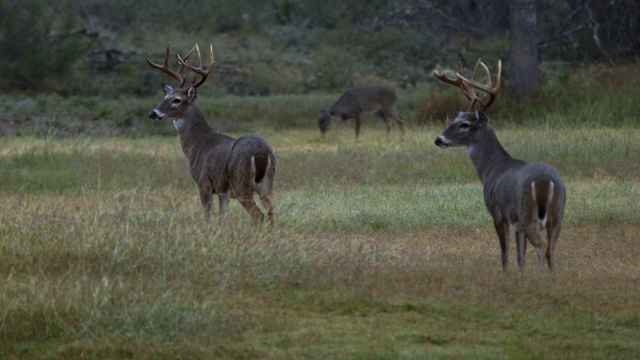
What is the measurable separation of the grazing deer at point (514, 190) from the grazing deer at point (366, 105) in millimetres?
13269

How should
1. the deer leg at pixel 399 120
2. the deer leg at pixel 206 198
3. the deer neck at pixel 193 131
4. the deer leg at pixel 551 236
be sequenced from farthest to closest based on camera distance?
1. the deer leg at pixel 399 120
2. the deer neck at pixel 193 131
3. the deer leg at pixel 206 198
4. the deer leg at pixel 551 236

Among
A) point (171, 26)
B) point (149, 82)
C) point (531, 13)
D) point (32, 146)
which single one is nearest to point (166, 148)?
point (32, 146)

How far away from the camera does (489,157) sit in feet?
34.1

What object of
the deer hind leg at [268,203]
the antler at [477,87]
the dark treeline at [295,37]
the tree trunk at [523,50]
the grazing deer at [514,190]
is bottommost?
the dark treeline at [295,37]

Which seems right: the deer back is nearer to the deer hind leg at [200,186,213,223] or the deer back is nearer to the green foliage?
the green foliage

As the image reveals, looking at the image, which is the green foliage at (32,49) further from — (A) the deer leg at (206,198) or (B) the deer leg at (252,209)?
(B) the deer leg at (252,209)

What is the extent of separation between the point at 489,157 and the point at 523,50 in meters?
12.6

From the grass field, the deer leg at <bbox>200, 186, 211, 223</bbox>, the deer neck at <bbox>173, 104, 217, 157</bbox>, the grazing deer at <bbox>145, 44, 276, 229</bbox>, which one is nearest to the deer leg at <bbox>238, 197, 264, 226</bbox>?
the grazing deer at <bbox>145, 44, 276, 229</bbox>

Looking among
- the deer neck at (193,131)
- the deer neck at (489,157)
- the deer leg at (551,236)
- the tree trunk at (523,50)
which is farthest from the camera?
the tree trunk at (523,50)

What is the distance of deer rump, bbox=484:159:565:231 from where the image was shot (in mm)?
8969

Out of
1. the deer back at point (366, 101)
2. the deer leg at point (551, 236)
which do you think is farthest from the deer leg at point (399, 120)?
the deer leg at point (551, 236)

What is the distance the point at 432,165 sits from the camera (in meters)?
16.5

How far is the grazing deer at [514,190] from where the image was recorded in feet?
29.5

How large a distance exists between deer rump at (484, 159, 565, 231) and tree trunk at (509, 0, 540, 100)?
13285 millimetres
